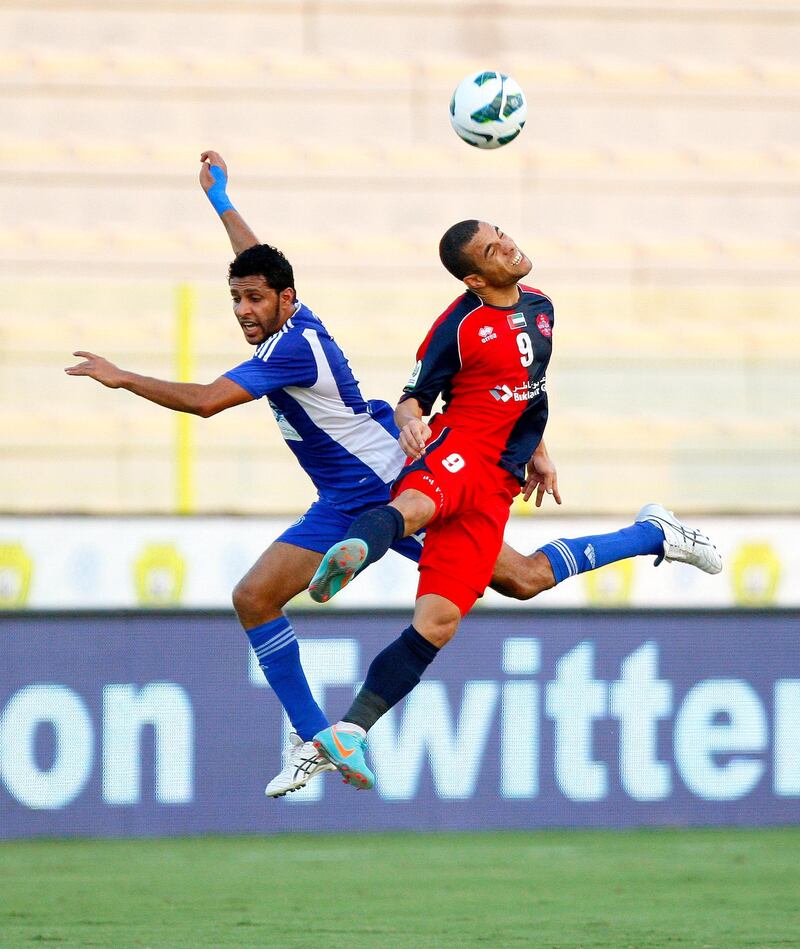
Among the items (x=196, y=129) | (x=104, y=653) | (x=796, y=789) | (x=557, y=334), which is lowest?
(x=796, y=789)

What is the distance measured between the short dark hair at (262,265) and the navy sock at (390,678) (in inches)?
54.8

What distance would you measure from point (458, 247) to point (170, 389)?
1200 millimetres

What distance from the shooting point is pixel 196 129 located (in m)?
14.1

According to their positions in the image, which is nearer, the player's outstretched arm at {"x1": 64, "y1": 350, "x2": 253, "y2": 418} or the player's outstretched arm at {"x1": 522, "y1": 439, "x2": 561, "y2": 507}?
the player's outstretched arm at {"x1": 64, "y1": 350, "x2": 253, "y2": 418}

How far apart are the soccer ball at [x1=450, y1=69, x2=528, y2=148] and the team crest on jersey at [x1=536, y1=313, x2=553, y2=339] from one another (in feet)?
2.25

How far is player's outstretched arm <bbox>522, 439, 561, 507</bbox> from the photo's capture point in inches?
264

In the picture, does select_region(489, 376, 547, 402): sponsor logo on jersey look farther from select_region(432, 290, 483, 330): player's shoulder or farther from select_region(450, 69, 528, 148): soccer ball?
select_region(450, 69, 528, 148): soccer ball

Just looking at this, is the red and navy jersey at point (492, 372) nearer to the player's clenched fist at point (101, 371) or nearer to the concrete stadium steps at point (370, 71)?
the player's clenched fist at point (101, 371)

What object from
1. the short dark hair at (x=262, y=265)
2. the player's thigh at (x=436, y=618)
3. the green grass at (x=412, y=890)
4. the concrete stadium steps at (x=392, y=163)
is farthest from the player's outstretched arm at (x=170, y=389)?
the concrete stadium steps at (x=392, y=163)

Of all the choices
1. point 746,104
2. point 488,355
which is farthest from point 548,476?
point 746,104

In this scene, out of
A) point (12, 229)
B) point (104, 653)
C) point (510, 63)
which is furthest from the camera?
point (510, 63)

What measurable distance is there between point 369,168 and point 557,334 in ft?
7.25

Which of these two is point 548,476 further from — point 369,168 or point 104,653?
point 369,168

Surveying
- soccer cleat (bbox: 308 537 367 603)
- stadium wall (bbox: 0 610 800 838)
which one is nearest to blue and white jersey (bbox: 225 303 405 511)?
soccer cleat (bbox: 308 537 367 603)
